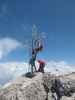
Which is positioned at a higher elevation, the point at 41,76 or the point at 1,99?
the point at 41,76

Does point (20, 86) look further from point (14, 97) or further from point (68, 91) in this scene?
point (68, 91)

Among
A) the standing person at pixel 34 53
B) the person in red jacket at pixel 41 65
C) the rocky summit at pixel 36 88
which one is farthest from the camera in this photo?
the person in red jacket at pixel 41 65

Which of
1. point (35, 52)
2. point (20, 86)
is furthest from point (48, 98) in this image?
point (35, 52)

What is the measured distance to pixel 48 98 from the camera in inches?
1435

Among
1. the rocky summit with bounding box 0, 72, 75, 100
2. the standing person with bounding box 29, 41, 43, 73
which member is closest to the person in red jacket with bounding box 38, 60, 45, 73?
the standing person with bounding box 29, 41, 43, 73

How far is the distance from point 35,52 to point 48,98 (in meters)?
6.48

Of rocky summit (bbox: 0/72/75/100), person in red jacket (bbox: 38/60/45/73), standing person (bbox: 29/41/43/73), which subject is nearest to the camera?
rocky summit (bbox: 0/72/75/100)

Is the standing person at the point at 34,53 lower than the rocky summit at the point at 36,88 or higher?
higher

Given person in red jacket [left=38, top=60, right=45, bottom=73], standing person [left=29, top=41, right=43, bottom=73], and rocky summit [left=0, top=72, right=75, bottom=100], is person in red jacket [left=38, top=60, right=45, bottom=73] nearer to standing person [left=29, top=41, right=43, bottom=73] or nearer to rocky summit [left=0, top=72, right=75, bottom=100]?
standing person [left=29, top=41, right=43, bottom=73]

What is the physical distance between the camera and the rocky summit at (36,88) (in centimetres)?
3550

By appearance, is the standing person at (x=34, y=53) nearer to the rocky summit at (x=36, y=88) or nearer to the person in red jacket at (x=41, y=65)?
the person in red jacket at (x=41, y=65)

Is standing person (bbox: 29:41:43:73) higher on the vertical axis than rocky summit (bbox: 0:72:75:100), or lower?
higher

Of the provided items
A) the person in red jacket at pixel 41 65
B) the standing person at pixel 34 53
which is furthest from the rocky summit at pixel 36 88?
the standing person at pixel 34 53

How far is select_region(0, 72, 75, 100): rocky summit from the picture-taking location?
3550cm
